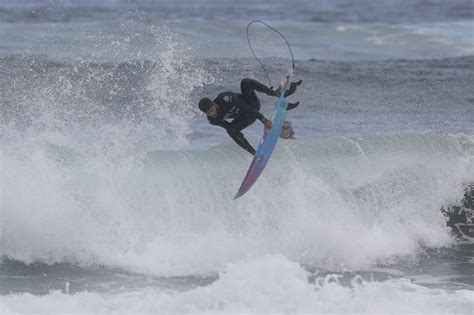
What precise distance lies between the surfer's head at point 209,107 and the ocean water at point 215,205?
170cm

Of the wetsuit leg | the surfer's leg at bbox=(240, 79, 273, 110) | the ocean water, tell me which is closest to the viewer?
the ocean water

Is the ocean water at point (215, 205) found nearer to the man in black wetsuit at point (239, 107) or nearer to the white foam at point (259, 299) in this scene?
the white foam at point (259, 299)

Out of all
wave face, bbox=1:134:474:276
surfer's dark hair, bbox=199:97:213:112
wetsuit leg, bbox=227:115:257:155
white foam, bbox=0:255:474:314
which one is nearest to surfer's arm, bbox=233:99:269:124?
wetsuit leg, bbox=227:115:257:155

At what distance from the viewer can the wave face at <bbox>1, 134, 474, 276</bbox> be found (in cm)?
1125

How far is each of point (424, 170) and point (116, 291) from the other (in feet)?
19.2

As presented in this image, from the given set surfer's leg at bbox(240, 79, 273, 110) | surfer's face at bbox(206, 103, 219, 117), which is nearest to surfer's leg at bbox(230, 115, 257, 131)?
surfer's leg at bbox(240, 79, 273, 110)

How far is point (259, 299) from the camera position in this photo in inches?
357

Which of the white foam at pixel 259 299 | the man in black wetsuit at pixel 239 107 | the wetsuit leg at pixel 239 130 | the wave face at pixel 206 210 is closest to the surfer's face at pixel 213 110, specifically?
the man in black wetsuit at pixel 239 107

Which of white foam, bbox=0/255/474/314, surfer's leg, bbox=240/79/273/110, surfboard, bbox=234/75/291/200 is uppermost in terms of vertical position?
surfer's leg, bbox=240/79/273/110

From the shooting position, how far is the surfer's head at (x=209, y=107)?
10.6 metres

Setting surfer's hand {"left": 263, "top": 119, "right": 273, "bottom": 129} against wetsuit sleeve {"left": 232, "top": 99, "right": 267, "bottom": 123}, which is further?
surfer's hand {"left": 263, "top": 119, "right": 273, "bottom": 129}

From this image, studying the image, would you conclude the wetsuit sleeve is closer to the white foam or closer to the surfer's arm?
the surfer's arm

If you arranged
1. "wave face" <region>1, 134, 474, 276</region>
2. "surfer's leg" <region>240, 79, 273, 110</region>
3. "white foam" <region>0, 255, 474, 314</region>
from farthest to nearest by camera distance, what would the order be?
"wave face" <region>1, 134, 474, 276</region> → "surfer's leg" <region>240, 79, 273, 110</region> → "white foam" <region>0, 255, 474, 314</region>

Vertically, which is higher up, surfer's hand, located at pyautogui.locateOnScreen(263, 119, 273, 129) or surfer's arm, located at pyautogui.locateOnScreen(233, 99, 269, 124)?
surfer's arm, located at pyautogui.locateOnScreen(233, 99, 269, 124)
